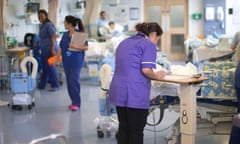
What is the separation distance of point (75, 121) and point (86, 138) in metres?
0.77

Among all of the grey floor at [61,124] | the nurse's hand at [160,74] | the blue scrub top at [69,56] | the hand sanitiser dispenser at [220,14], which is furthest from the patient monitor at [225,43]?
the nurse's hand at [160,74]

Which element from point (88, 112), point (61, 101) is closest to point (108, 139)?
point (88, 112)

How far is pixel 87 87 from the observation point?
7715 mm

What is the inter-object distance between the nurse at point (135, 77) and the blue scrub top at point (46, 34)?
368 centimetres

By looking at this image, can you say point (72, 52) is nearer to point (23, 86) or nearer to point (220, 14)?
point (23, 86)

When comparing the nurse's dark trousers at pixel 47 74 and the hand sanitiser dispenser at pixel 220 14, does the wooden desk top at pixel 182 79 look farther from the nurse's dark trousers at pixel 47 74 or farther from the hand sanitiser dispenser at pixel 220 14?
the hand sanitiser dispenser at pixel 220 14

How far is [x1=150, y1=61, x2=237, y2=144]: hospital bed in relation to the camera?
3859 millimetres

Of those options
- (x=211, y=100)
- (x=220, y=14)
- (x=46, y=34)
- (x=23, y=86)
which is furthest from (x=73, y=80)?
(x=220, y=14)

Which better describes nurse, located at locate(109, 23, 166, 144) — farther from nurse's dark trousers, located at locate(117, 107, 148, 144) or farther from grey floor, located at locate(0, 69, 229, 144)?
grey floor, located at locate(0, 69, 229, 144)

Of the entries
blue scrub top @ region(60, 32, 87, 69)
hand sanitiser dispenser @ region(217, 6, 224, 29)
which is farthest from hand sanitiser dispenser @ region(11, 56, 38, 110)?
hand sanitiser dispenser @ region(217, 6, 224, 29)

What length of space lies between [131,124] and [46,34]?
3.96m

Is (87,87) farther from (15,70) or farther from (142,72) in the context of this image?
(142,72)

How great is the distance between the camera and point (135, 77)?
10.8 ft

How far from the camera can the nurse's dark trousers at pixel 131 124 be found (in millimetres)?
3346
